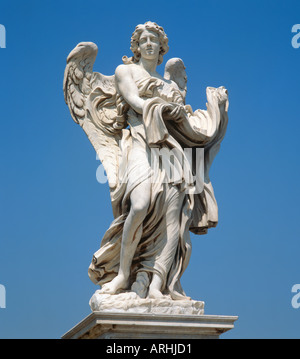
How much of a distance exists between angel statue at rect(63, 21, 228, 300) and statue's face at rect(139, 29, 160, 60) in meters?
0.01

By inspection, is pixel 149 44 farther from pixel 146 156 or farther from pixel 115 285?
pixel 115 285

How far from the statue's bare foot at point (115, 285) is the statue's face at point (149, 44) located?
2600 millimetres

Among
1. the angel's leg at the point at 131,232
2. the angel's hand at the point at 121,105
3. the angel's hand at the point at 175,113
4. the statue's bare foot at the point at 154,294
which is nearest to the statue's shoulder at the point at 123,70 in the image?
the angel's hand at the point at 121,105

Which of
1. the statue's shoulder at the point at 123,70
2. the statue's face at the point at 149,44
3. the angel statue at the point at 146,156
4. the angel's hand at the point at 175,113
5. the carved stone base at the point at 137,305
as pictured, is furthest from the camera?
the statue's face at the point at 149,44

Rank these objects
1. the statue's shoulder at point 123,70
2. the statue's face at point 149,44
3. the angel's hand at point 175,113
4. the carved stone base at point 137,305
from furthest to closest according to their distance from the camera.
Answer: the statue's face at point 149,44 < the statue's shoulder at point 123,70 < the angel's hand at point 175,113 < the carved stone base at point 137,305

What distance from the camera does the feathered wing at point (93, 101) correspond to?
9656mm

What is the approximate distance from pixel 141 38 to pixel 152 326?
3365mm

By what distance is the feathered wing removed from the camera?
9656 mm

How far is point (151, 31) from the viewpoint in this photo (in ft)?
31.6

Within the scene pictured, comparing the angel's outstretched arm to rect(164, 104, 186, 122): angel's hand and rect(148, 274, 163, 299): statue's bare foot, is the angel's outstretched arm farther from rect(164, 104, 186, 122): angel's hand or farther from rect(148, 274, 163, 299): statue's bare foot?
rect(148, 274, 163, 299): statue's bare foot

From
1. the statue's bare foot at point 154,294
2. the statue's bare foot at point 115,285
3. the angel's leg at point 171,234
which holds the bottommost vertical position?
the statue's bare foot at point 154,294

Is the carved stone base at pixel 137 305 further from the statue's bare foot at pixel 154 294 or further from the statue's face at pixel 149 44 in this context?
the statue's face at pixel 149 44

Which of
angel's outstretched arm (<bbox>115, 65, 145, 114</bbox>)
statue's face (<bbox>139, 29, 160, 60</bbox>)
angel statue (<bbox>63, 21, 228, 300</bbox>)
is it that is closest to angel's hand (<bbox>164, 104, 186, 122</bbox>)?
angel statue (<bbox>63, 21, 228, 300</bbox>)
